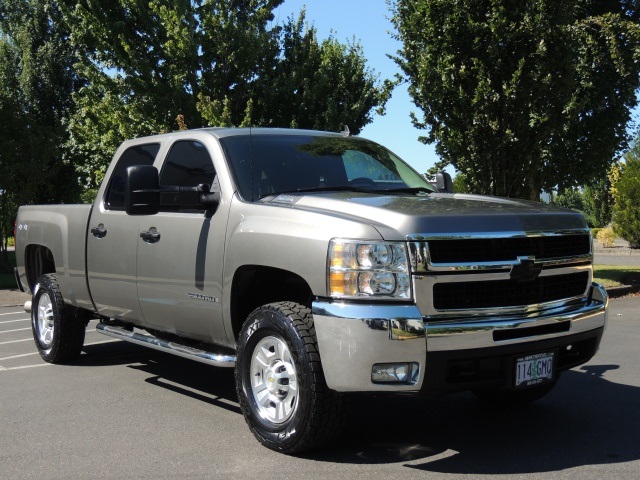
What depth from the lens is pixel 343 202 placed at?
16.0ft

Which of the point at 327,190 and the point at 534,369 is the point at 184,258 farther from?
the point at 534,369

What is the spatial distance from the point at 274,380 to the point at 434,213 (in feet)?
4.65

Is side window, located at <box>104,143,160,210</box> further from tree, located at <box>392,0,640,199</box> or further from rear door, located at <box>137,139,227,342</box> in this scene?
tree, located at <box>392,0,640,199</box>

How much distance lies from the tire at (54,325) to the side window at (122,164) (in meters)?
1.31

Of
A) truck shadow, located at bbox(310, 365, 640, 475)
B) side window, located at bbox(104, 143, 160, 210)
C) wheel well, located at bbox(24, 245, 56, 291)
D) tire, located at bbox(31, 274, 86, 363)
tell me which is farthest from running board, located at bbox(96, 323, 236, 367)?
wheel well, located at bbox(24, 245, 56, 291)

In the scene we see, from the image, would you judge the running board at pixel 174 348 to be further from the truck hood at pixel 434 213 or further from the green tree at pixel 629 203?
the green tree at pixel 629 203

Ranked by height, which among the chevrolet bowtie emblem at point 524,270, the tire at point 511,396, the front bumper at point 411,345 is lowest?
the tire at point 511,396

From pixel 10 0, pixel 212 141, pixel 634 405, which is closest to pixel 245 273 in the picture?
pixel 212 141

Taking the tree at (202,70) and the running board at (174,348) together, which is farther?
the tree at (202,70)

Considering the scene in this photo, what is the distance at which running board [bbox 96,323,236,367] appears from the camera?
17.3 feet

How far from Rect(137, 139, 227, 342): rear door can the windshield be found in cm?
24

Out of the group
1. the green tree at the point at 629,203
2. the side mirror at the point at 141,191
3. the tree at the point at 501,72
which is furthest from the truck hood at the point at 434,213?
the green tree at the point at 629,203

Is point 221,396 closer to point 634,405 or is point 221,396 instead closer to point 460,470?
point 460,470

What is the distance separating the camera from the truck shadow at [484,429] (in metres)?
4.62
